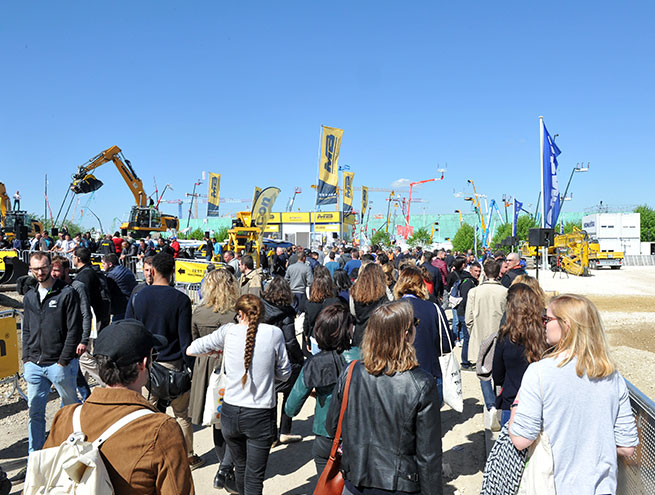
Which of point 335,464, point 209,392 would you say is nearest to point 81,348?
point 209,392

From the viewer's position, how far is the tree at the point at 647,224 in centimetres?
7519

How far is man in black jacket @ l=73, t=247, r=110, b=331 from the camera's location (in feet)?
18.2

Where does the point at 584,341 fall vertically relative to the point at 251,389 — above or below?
above

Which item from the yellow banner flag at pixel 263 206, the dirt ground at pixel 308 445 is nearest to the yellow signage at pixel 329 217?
the yellow banner flag at pixel 263 206

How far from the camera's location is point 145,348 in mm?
2018

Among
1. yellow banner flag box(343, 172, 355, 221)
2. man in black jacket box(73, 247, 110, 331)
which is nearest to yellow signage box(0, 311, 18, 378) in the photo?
man in black jacket box(73, 247, 110, 331)

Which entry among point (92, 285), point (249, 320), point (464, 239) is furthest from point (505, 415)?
point (464, 239)

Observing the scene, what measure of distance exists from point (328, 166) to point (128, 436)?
18.4m

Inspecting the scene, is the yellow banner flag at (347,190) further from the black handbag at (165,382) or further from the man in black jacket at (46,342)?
the black handbag at (165,382)

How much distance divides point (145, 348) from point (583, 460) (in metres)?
2.08

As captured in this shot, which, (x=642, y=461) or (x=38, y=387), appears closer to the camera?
(x=642, y=461)

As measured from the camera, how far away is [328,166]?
1961 centimetres

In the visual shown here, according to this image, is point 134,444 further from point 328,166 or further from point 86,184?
point 86,184

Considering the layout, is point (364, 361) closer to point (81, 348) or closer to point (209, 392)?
point (209, 392)
